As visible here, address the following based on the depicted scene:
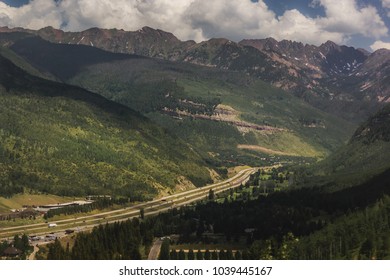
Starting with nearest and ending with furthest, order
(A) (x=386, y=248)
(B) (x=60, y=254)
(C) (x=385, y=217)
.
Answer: (A) (x=386, y=248), (B) (x=60, y=254), (C) (x=385, y=217)

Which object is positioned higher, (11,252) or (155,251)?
(11,252)

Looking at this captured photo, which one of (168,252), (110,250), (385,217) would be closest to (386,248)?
(385,217)

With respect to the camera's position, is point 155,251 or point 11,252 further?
Answer: point 11,252

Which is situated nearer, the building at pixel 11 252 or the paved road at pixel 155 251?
the paved road at pixel 155 251

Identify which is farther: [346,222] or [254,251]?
[346,222]

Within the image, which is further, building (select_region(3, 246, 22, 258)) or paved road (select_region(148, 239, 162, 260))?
building (select_region(3, 246, 22, 258))

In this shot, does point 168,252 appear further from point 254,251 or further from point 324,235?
point 324,235

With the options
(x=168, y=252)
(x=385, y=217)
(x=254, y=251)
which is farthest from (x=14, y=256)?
(x=385, y=217)
